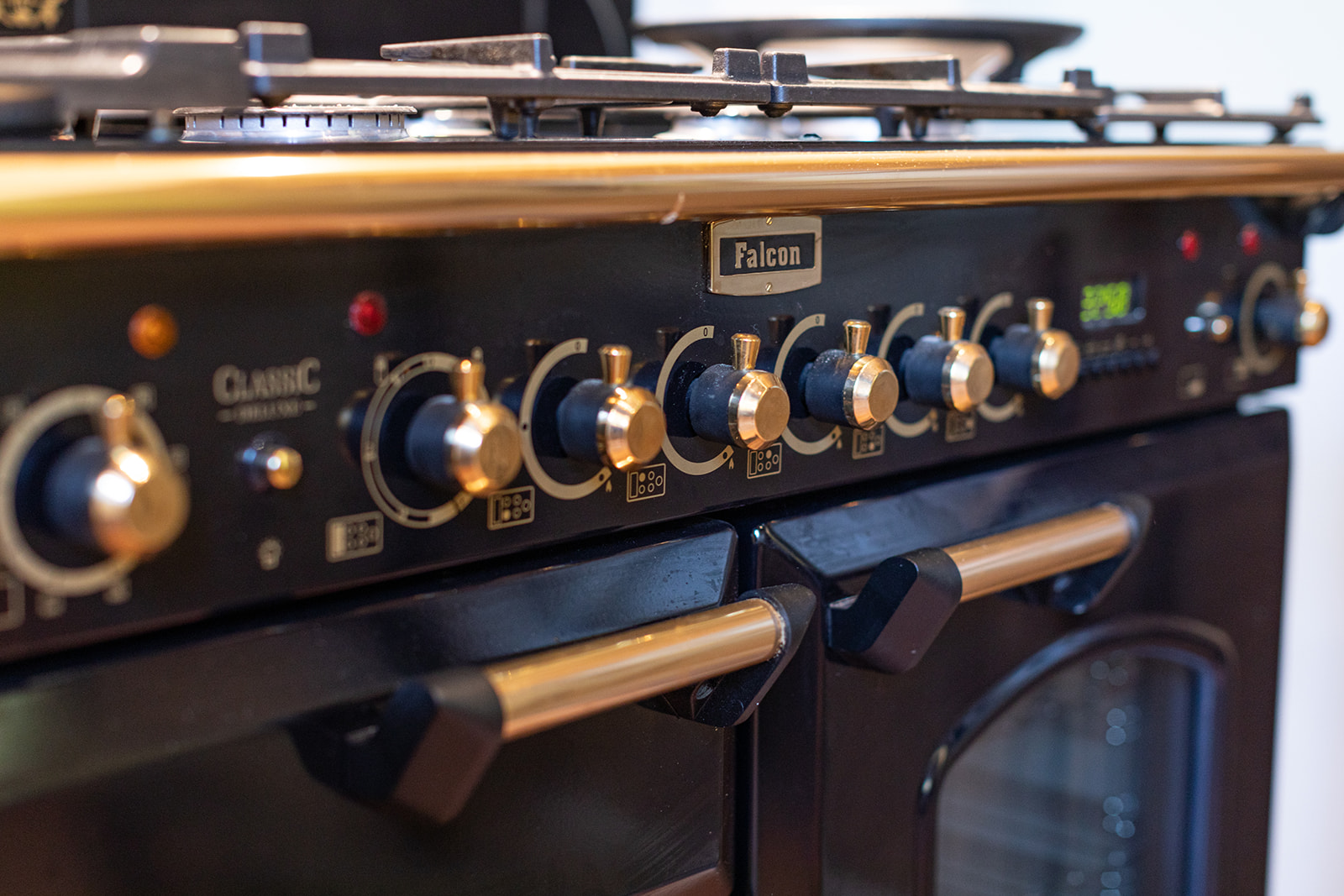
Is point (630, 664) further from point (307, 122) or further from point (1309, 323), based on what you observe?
point (1309, 323)

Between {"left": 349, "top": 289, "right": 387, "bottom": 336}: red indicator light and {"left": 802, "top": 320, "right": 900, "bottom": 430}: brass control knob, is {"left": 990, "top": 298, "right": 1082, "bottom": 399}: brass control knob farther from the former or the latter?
{"left": 349, "top": 289, "right": 387, "bottom": 336}: red indicator light

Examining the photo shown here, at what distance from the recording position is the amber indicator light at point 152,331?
0.40 meters

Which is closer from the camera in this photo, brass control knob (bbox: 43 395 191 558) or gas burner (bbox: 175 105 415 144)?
brass control knob (bbox: 43 395 191 558)

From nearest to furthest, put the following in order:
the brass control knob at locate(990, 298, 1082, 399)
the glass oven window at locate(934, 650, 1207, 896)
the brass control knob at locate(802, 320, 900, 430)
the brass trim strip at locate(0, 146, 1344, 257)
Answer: the brass trim strip at locate(0, 146, 1344, 257)
the brass control knob at locate(802, 320, 900, 430)
the brass control knob at locate(990, 298, 1082, 399)
the glass oven window at locate(934, 650, 1207, 896)

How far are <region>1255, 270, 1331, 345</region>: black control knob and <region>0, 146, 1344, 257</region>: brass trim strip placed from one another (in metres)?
0.29

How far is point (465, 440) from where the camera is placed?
0.44 metres

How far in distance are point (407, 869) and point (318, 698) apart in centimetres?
9

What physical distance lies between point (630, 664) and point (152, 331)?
22 centimetres

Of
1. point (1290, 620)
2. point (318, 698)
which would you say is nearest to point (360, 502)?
point (318, 698)

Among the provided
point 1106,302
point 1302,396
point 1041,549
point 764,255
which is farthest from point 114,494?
point 1302,396

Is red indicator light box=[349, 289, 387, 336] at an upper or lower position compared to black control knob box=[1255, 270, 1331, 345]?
upper

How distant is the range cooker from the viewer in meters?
0.40

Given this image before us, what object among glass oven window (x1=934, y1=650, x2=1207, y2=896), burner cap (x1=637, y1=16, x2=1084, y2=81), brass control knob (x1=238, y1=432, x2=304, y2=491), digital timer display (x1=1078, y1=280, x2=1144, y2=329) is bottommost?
glass oven window (x1=934, y1=650, x2=1207, y2=896)

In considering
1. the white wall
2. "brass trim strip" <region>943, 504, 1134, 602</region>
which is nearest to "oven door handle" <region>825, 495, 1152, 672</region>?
"brass trim strip" <region>943, 504, 1134, 602</region>
